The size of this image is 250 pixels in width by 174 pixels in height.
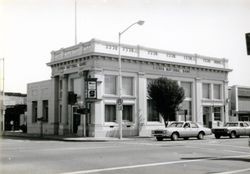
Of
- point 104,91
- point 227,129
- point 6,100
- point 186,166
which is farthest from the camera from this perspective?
point 6,100

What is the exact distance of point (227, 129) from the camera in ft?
115

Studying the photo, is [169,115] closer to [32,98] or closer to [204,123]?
[204,123]

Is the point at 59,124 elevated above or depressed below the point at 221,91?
below

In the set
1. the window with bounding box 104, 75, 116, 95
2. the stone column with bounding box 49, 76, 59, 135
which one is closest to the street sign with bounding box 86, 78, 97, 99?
the window with bounding box 104, 75, 116, 95

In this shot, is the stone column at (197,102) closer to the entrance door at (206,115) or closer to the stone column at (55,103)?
the entrance door at (206,115)

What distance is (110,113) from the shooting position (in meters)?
38.2

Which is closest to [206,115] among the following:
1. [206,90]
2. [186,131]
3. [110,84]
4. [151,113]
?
[206,90]

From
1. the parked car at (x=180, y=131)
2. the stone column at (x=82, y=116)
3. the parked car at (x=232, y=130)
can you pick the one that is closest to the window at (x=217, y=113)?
the parked car at (x=232, y=130)

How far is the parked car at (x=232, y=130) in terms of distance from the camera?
35.2 meters

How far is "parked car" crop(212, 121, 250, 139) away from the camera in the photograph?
35156 mm

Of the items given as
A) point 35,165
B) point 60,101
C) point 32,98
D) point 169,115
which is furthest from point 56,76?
point 35,165

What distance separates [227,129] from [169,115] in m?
5.78

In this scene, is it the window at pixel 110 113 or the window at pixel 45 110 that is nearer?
the window at pixel 110 113

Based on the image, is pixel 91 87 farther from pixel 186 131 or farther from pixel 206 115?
pixel 206 115
